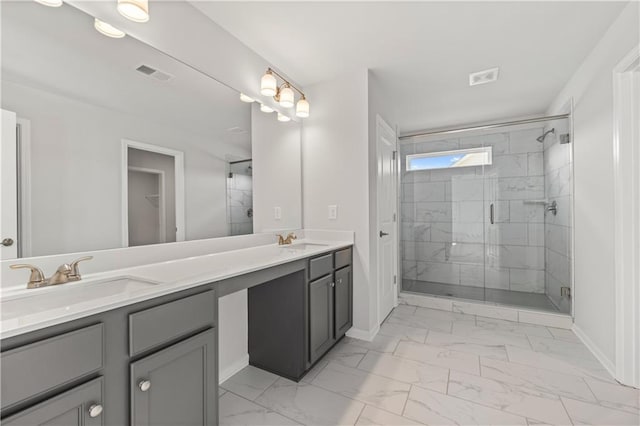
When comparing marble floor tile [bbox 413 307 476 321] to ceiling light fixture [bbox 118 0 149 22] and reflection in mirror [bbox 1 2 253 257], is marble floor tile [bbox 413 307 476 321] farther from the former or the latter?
ceiling light fixture [bbox 118 0 149 22]

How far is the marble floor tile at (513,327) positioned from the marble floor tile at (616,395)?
795mm

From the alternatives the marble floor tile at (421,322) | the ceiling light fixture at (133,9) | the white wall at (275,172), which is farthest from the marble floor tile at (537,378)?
the ceiling light fixture at (133,9)

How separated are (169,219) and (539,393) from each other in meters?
2.49

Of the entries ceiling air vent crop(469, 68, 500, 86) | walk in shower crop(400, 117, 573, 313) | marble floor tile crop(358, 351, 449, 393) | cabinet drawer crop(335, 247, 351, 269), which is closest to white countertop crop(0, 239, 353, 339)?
cabinet drawer crop(335, 247, 351, 269)

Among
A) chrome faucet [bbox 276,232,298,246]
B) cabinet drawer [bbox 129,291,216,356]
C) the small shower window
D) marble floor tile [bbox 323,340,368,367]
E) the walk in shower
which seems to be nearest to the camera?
cabinet drawer [bbox 129,291,216,356]

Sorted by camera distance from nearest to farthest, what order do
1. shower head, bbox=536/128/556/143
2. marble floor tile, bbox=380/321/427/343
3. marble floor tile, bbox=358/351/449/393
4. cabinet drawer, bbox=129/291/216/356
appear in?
1. cabinet drawer, bbox=129/291/216/356
2. marble floor tile, bbox=358/351/449/393
3. marble floor tile, bbox=380/321/427/343
4. shower head, bbox=536/128/556/143

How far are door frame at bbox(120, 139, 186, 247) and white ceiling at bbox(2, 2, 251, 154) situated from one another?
163mm

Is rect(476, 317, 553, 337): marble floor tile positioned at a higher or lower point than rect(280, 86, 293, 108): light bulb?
lower

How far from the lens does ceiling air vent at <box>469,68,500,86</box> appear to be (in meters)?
2.54

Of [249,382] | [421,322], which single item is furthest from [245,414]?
[421,322]

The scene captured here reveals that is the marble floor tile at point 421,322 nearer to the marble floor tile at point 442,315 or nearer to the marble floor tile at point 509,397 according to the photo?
the marble floor tile at point 442,315

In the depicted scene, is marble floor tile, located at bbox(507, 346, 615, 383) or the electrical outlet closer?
marble floor tile, located at bbox(507, 346, 615, 383)

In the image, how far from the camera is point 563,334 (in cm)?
259

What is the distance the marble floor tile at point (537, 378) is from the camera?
5.74 ft
